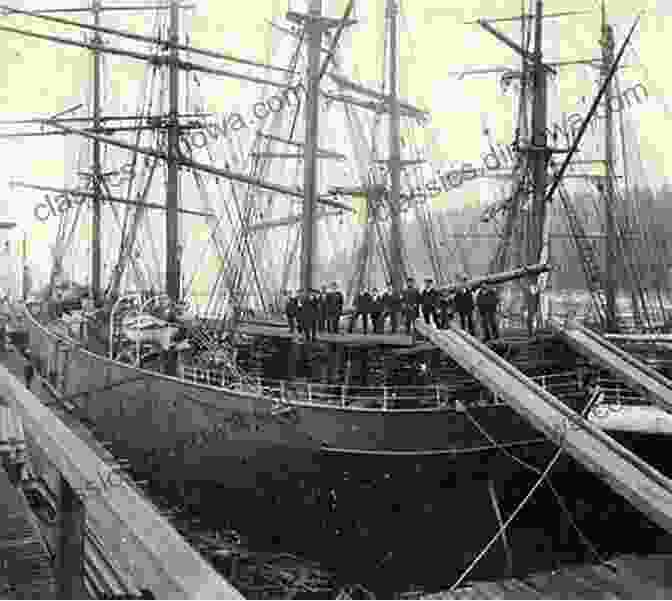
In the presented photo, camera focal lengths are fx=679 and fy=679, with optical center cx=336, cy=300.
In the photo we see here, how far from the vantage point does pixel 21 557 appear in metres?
5.98

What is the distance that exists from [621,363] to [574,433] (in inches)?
119

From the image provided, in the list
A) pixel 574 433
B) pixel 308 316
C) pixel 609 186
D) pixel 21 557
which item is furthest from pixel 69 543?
pixel 609 186

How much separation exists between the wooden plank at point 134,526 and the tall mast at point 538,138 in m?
15.0

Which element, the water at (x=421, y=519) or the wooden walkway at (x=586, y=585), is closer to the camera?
the wooden walkway at (x=586, y=585)

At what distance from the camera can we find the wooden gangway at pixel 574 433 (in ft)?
28.5

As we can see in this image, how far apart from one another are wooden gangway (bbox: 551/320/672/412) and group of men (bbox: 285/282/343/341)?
507 centimetres

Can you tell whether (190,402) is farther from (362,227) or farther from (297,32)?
Result: (362,227)

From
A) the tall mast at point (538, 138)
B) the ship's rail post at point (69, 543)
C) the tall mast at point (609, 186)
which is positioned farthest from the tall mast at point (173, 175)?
the ship's rail post at point (69, 543)

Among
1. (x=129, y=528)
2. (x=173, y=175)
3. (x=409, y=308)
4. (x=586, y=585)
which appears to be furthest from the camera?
(x=173, y=175)

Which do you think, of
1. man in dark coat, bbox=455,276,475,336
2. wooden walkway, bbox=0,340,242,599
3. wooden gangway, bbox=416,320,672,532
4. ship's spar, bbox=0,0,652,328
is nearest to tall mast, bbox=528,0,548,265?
ship's spar, bbox=0,0,652,328

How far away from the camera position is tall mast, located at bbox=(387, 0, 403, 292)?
2323cm

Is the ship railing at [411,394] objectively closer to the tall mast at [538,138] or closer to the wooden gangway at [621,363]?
the wooden gangway at [621,363]

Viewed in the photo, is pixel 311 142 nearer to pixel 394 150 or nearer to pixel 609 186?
pixel 394 150

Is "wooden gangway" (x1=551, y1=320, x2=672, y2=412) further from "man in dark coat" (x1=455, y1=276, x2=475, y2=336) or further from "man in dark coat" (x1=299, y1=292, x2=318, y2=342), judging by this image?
"man in dark coat" (x1=299, y1=292, x2=318, y2=342)
